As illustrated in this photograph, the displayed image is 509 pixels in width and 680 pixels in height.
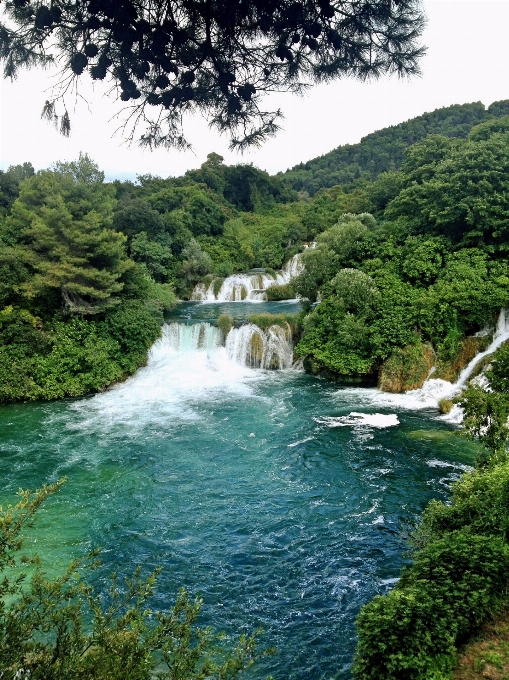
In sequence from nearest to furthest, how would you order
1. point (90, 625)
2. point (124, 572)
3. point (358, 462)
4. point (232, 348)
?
point (90, 625)
point (124, 572)
point (358, 462)
point (232, 348)

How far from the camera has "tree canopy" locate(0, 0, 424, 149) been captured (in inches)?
142

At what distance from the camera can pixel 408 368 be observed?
16.5 m

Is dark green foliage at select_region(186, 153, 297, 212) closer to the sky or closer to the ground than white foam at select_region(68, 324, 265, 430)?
closer to the sky

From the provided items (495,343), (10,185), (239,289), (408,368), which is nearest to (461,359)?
(495,343)

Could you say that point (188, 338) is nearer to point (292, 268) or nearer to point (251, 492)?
point (251, 492)

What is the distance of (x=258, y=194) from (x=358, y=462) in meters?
48.5

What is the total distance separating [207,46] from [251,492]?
8812 mm

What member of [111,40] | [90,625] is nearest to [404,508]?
[90,625]

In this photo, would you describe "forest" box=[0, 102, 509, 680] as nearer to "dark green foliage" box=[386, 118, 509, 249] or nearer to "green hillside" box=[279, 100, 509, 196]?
"dark green foliage" box=[386, 118, 509, 249]

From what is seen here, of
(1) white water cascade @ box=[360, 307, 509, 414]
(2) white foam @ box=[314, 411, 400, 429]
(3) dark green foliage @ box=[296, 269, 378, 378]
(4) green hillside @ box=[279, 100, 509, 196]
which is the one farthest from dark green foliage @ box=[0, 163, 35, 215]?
(4) green hillside @ box=[279, 100, 509, 196]

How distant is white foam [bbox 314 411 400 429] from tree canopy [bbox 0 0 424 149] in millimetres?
10832

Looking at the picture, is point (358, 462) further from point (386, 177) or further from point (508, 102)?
point (508, 102)

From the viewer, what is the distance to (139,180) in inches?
1902

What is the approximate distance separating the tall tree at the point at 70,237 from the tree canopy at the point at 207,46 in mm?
15114
